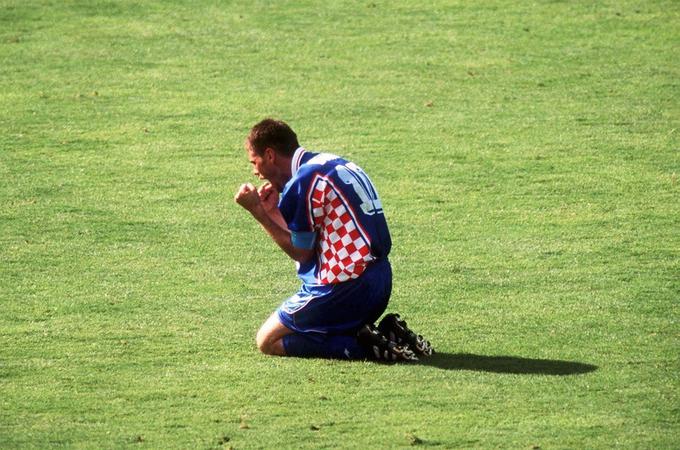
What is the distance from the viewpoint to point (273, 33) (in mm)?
14078

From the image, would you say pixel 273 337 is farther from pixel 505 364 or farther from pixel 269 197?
pixel 505 364

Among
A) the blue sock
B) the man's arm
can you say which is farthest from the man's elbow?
the blue sock

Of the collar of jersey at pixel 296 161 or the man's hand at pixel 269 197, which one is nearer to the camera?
the collar of jersey at pixel 296 161

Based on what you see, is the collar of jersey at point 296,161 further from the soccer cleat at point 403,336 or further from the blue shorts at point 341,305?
the soccer cleat at point 403,336

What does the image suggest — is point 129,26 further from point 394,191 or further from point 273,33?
point 394,191

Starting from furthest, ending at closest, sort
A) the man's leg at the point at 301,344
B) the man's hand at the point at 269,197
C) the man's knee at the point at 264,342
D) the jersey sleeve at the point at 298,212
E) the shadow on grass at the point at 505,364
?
the man's hand at the point at 269,197
the man's knee at the point at 264,342
the man's leg at the point at 301,344
the jersey sleeve at the point at 298,212
the shadow on grass at the point at 505,364

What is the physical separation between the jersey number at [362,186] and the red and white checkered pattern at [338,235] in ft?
0.30

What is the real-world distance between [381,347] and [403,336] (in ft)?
0.51

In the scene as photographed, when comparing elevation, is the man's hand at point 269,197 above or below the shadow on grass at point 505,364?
above

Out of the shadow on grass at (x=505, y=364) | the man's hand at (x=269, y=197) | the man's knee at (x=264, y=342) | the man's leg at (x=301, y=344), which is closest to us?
the shadow on grass at (x=505, y=364)

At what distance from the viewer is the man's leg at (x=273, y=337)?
7178mm

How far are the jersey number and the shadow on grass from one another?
2.94 ft

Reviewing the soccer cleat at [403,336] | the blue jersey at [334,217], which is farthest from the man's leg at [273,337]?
the soccer cleat at [403,336]

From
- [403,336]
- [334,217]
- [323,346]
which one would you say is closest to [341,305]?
[323,346]
